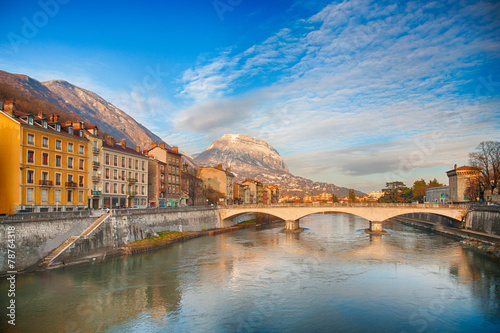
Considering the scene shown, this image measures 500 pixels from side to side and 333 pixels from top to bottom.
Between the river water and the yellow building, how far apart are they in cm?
1302

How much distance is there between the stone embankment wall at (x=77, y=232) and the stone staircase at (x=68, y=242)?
331 millimetres

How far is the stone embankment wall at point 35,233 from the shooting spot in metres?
31.2

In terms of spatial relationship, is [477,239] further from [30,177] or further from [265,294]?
[30,177]

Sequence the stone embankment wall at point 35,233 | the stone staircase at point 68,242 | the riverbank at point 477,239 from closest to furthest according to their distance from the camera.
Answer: the stone embankment wall at point 35,233, the stone staircase at point 68,242, the riverbank at point 477,239

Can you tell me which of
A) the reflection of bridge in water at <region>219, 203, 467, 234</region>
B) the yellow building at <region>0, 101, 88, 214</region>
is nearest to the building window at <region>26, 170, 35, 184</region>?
the yellow building at <region>0, 101, 88, 214</region>

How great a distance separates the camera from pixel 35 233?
3359cm

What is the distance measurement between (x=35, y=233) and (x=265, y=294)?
23.6 m

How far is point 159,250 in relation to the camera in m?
47.4

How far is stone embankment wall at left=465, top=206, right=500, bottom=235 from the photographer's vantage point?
51625 mm

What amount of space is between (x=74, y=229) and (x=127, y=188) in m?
23.2

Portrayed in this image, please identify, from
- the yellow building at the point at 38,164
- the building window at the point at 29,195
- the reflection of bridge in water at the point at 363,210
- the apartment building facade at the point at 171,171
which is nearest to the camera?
the yellow building at the point at 38,164

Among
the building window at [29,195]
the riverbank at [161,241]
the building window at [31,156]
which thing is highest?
the building window at [31,156]

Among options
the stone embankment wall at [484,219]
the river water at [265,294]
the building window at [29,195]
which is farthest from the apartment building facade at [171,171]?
the stone embankment wall at [484,219]

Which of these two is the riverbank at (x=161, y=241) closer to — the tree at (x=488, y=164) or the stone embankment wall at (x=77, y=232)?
the stone embankment wall at (x=77, y=232)
